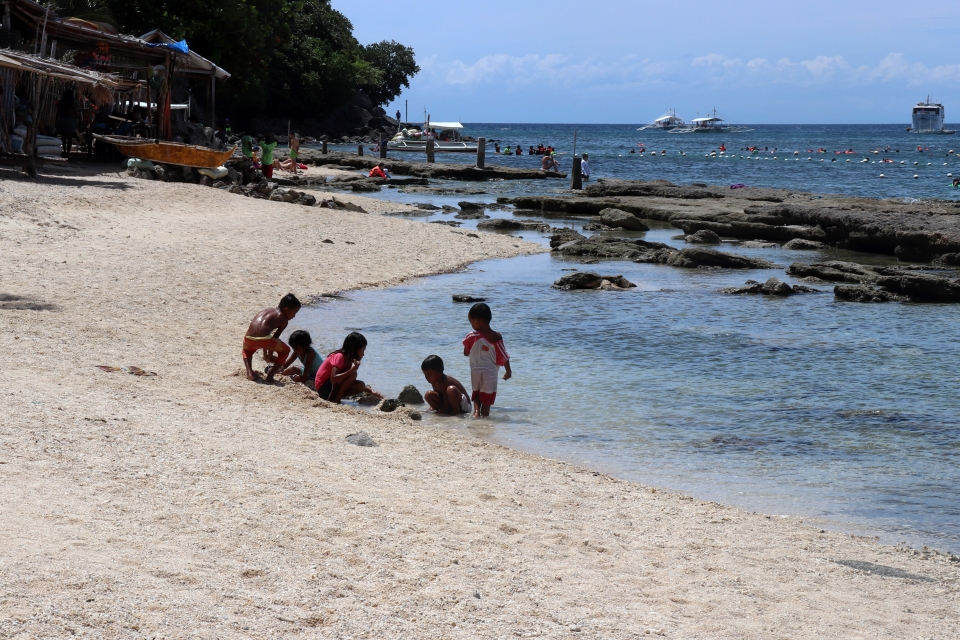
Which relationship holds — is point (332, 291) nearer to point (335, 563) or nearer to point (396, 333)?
point (396, 333)

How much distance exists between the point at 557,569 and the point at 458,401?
4105 mm

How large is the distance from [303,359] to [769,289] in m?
10.3

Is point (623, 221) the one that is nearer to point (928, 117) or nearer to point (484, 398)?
point (484, 398)

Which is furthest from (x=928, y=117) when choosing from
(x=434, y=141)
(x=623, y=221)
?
(x=623, y=221)

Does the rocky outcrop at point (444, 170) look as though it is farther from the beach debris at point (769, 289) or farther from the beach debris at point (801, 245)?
the beach debris at point (769, 289)

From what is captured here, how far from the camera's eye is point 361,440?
720 cm

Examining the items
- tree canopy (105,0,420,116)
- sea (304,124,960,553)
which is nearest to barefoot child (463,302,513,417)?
sea (304,124,960,553)

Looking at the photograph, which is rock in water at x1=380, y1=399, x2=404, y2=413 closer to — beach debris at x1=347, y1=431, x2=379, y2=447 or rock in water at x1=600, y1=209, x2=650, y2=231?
beach debris at x1=347, y1=431, x2=379, y2=447

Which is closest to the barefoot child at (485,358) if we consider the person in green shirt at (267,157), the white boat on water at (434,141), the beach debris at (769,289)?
the beach debris at (769,289)

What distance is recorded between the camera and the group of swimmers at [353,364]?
874 centimetres

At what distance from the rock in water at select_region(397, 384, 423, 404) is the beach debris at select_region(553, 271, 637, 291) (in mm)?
8065

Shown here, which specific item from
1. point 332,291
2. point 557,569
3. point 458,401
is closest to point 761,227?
point 332,291

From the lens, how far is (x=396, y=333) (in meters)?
12.3

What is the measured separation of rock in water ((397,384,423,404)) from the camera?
9109 mm
